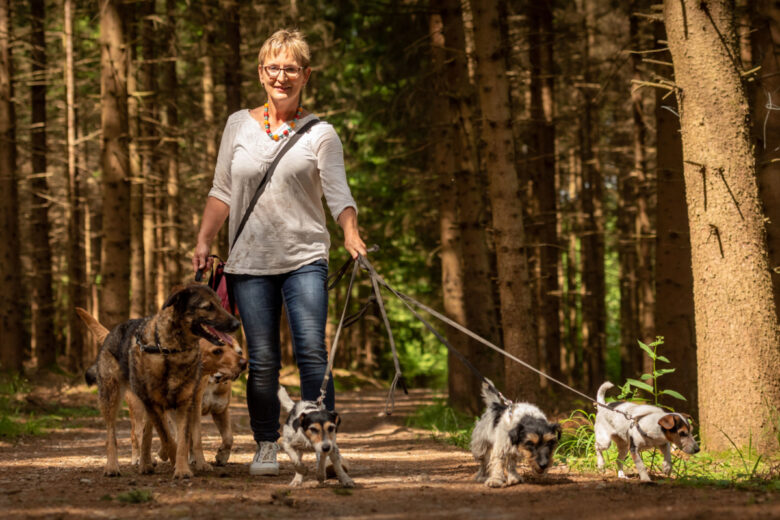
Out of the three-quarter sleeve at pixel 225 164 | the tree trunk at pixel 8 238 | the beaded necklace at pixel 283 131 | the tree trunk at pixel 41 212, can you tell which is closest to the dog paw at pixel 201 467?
the three-quarter sleeve at pixel 225 164

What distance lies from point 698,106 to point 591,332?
18.9 metres

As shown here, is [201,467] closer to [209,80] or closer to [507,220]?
[507,220]

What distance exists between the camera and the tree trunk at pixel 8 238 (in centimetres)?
1772

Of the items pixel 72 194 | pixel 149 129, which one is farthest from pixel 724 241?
pixel 72 194

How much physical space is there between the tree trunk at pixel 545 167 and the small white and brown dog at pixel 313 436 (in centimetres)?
1274

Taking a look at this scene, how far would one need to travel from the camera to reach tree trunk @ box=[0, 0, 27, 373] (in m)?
17.7

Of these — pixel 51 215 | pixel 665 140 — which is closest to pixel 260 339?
pixel 665 140

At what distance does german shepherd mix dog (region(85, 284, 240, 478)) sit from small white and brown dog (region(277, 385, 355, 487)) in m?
0.93

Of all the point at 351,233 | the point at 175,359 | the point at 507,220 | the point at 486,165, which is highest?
the point at 486,165

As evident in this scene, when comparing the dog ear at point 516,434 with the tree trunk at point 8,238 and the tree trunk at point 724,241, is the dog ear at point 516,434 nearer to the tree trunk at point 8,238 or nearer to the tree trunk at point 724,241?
the tree trunk at point 724,241

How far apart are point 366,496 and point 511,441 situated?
1101 millimetres

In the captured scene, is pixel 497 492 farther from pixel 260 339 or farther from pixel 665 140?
pixel 665 140

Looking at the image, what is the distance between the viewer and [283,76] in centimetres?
610

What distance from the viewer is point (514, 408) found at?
232 inches
